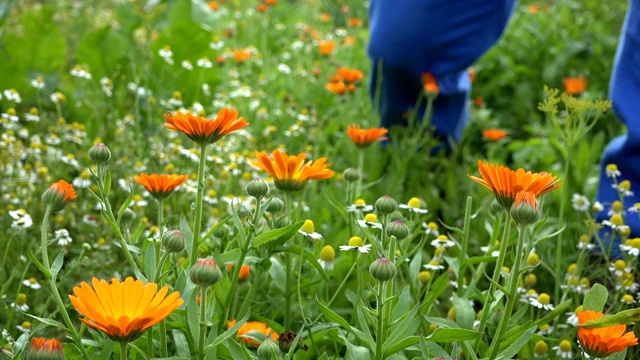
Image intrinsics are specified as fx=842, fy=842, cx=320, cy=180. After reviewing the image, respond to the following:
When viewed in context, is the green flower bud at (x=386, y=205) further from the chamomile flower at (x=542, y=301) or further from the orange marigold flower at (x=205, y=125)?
the chamomile flower at (x=542, y=301)

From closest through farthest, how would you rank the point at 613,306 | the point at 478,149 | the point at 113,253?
the point at 613,306 → the point at 113,253 → the point at 478,149

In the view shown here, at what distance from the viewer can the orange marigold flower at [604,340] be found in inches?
37.4

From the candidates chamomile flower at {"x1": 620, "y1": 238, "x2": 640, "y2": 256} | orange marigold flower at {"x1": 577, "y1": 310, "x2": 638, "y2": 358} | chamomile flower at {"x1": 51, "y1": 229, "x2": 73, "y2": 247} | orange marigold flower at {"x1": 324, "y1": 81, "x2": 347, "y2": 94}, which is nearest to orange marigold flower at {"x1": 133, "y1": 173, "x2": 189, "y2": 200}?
chamomile flower at {"x1": 51, "y1": 229, "x2": 73, "y2": 247}

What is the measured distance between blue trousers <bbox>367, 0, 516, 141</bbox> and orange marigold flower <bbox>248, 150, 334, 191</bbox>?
3.39 feet

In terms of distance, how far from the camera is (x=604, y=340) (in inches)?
37.6

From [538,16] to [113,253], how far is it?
260 centimetres

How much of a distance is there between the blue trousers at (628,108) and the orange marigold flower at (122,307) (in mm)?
1250

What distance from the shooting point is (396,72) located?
231cm

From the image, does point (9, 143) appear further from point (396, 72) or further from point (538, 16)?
point (538, 16)

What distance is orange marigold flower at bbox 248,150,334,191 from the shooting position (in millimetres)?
1181

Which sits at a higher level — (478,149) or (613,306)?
(613,306)

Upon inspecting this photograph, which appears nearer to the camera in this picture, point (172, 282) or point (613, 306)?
point (172, 282)

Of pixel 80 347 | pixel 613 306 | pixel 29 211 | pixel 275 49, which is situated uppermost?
pixel 80 347

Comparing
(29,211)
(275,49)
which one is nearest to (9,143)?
(29,211)
